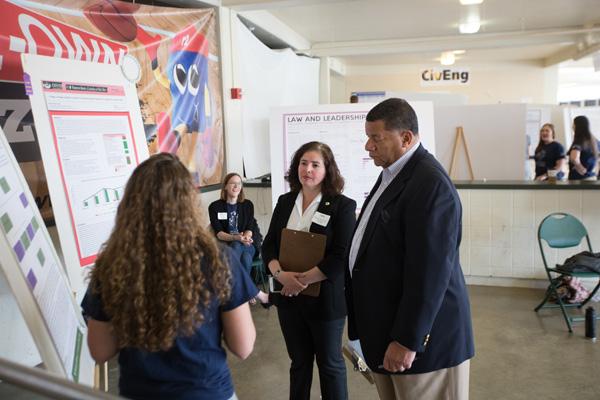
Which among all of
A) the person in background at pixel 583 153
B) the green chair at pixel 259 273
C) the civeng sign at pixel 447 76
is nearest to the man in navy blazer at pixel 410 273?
the green chair at pixel 259 273

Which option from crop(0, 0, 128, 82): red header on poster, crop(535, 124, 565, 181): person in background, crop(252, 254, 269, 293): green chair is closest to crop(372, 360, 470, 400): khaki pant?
crop(0, 0, 128, 82): red header on poster

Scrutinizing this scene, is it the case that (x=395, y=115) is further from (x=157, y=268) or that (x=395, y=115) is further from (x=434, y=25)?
(x=434, y=25)

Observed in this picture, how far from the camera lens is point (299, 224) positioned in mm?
2193

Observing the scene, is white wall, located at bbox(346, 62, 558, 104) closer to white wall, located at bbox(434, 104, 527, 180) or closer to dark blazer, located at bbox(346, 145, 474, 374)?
white wall, located at bbox(434, 104, 527, 180)

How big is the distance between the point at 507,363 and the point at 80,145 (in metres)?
2.77

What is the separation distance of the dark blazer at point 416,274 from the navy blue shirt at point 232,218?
2577mm

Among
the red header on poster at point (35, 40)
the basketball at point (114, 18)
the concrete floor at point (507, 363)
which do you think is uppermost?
the basketball at point (114, 18)

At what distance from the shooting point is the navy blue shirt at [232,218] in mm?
4133

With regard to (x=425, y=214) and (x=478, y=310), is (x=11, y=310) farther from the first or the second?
(x=478, y=310)

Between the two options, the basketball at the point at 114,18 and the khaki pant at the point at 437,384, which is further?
the basketball at the point at 114,18

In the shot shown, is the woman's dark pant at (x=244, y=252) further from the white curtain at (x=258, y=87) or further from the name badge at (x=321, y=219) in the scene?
the name badge at (x=321, y=219)

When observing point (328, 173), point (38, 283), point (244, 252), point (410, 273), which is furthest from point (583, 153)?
point (38, 283)

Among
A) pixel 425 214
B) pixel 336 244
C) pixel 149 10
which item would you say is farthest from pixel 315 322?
pixel 149 10

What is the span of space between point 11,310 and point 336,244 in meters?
1.87
